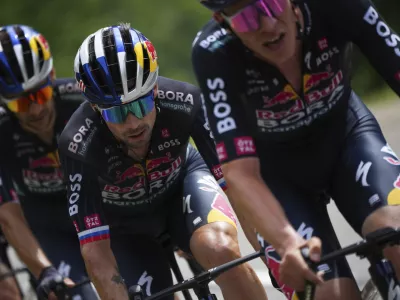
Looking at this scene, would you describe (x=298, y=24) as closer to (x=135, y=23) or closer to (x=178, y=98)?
(x=178, y=98)

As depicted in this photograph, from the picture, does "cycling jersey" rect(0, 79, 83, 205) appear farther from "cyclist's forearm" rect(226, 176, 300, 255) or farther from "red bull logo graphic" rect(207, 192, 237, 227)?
"cyclist's forearm" rect(226, 176, 300, 255)

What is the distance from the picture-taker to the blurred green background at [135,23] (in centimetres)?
1609

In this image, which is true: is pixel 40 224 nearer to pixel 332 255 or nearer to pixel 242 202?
pixel 242 202

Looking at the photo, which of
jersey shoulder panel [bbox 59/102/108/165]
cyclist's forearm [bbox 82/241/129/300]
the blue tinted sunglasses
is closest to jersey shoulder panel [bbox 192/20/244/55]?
the blue tinted sunglasses

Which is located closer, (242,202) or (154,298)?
(242,202)

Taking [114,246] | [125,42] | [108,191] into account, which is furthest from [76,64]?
[114,246]

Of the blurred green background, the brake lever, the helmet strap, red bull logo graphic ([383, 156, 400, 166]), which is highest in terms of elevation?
the blurred green background

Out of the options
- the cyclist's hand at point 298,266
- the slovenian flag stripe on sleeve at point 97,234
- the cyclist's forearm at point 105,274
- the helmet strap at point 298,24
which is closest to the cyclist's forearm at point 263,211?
the cyclist's hand at point 298,266

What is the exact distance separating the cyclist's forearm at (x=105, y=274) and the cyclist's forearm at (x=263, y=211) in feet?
3.77

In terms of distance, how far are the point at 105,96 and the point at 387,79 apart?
65.0 inches

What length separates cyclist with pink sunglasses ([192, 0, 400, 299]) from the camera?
14.4 feet

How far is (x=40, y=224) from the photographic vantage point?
7.31 meters

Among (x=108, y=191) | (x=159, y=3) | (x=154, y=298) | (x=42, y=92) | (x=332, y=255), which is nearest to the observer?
(x=332, y=255)

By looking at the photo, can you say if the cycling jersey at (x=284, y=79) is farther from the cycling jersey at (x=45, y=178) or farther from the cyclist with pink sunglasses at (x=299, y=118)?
the cycling jersey at (x=45, y=178)
